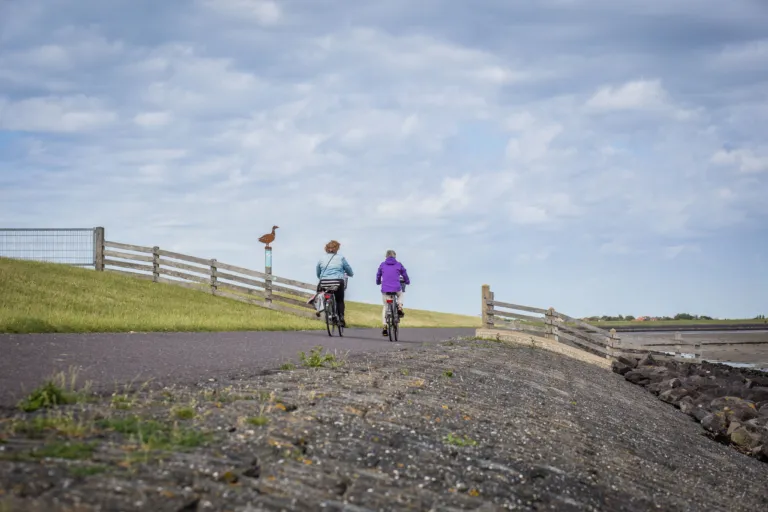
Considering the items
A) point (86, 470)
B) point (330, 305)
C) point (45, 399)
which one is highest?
point (330, 305)

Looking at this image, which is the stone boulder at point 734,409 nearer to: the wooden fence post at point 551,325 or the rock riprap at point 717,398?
the rock riprap at point 717,398

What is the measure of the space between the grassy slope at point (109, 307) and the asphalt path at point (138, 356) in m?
1.55

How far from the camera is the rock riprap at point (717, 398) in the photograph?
48.8 feet

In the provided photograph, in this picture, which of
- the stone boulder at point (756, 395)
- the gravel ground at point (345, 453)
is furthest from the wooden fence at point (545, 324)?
the gravel ground at point (345, 453)

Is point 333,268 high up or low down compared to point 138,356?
up

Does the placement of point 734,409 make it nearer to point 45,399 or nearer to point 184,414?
point 184,414

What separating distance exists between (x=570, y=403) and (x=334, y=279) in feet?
26.9

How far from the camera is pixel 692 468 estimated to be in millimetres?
10516

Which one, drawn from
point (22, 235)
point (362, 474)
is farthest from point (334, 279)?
point (22, 235)

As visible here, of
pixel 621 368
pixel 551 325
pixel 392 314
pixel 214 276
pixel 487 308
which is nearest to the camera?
pixel 392 314

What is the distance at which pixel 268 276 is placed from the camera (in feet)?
94.3

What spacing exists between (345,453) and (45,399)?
2853 millimetres

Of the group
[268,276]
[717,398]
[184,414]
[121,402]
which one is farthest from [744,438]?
[268,276]

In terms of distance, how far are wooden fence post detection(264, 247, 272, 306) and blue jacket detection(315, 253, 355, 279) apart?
391 inches
